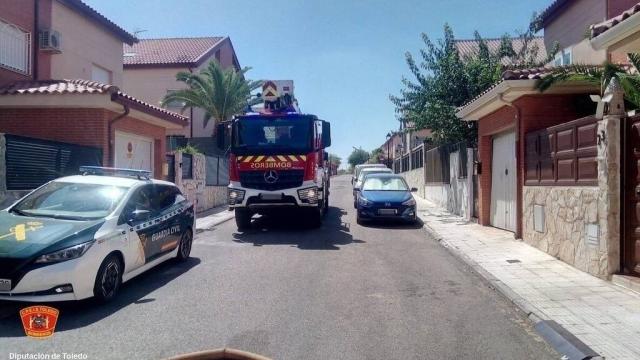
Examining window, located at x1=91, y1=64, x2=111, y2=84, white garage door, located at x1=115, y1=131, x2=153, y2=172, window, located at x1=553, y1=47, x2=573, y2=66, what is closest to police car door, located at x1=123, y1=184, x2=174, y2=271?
white garage door, located at x1=115, y1=131, x2=153, y2=172

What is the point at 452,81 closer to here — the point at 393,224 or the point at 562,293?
the point at 393,224

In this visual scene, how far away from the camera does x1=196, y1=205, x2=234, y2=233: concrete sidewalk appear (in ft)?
47.5

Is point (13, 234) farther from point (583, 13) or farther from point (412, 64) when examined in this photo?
point (583, 13)

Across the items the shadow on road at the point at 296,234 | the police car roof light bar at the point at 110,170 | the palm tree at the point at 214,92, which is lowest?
the shadow on road at the point at 296,234

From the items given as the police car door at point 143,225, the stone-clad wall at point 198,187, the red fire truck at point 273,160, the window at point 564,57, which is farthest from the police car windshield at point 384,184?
the police car door at point 143,225

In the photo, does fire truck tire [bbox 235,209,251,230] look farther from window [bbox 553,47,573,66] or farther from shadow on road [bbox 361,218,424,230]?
window [bbox 553,47,573,66]

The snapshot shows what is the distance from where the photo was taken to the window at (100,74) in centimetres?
1745

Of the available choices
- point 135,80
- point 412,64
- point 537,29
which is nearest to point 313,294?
point 412,64

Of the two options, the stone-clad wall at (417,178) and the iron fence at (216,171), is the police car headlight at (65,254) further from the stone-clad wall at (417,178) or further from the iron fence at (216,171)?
the stone-clad wall at (417,178)

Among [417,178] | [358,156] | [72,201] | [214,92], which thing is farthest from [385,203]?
[358,156]

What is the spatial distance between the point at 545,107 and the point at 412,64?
23.0 ft

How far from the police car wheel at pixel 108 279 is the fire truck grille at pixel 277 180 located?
6078 millimetres

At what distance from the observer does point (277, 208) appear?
42.1ft

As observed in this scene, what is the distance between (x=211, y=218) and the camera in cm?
1659
